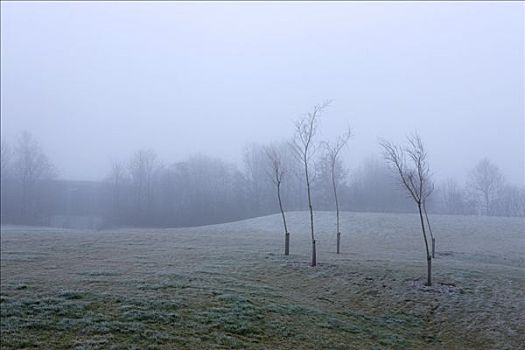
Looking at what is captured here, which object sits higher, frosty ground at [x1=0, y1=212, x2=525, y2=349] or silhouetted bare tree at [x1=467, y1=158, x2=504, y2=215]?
silhouetted bare tree at [x1=467, y1=158, x2=504, y2=215]

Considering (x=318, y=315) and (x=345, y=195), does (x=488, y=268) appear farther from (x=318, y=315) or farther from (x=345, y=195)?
(x=345, y=195)

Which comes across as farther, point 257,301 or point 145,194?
point 145,194

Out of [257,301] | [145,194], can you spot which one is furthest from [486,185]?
[145,194]

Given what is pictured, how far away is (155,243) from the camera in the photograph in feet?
83.7

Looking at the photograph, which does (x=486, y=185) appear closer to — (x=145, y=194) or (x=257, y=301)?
(x=257, y=301)

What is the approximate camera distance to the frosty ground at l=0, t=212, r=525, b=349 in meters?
8.91

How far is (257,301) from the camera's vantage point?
11.5 metres

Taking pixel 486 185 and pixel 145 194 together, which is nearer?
pixel 486 185

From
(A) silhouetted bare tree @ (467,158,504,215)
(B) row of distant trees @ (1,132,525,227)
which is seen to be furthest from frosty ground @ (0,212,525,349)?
(B) row of distant trees @ (1,132,525,227)

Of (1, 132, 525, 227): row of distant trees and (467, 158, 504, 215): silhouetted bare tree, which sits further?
(1, 132, 525, 227): row of distant trees

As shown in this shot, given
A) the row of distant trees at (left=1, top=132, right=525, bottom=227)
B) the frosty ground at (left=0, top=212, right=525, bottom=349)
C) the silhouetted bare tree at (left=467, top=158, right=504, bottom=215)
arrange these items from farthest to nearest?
1. the row of distant trees at (left=1, top=132, right=525, bottom=227)
2. the silhouetted bare tree at (left=467, top=158, right=504, bottom=215)
3. the frosty ground at (left=0, top=212, right=525, bottom=349)

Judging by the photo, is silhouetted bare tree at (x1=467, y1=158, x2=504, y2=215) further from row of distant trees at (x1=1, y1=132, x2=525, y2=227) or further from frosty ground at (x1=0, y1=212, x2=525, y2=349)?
row of distant trees at (x1=1, y1=132, x2=525, y2=227)

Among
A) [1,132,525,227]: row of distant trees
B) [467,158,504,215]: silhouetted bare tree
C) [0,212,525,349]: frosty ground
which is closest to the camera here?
[0,212,525,349]: frosty ground

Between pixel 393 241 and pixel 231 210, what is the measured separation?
33.9 meters
